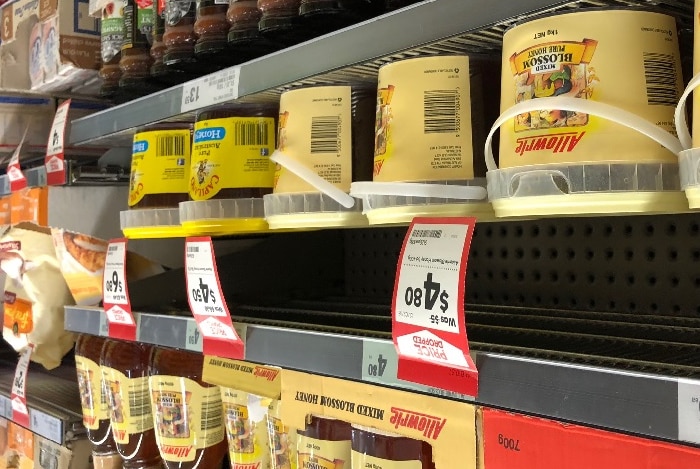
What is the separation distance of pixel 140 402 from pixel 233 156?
2.00ft

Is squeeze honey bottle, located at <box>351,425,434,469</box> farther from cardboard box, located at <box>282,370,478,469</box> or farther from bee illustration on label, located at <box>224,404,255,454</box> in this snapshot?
bee illustration on label, located at <box>224,404,255,454</box>

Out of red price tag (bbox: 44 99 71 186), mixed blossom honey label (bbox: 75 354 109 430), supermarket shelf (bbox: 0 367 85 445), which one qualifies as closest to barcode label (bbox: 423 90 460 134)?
mixed blossom honey label (bbox: 75 354 109 430)

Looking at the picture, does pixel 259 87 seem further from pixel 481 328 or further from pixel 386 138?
pixel 481 328

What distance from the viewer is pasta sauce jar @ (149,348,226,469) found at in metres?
1.36

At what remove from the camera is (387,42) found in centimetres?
90

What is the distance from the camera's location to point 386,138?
0.89 meters

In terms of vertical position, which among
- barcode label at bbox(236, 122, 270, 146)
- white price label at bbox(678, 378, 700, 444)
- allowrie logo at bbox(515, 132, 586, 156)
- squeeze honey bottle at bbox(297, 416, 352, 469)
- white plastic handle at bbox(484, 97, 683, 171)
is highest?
barcode label at bbox(236, 122, 270, 146)

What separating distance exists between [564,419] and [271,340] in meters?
0.51

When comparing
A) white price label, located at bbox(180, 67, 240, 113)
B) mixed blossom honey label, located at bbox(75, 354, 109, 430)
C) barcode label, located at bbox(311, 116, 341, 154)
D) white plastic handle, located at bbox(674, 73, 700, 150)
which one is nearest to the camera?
white plastic handle, located at bbox(674, 73, 700, 150)

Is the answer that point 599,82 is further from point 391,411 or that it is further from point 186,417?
point 186,417

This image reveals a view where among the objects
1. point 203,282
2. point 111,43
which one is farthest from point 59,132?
point 203,282

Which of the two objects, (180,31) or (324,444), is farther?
(180,31)

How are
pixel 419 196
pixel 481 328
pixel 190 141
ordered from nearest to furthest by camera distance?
pixel 419 196, pixel 481 328, pixel 190 141

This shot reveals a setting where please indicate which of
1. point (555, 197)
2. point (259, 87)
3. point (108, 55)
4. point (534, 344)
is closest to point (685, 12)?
point (555, 197)
